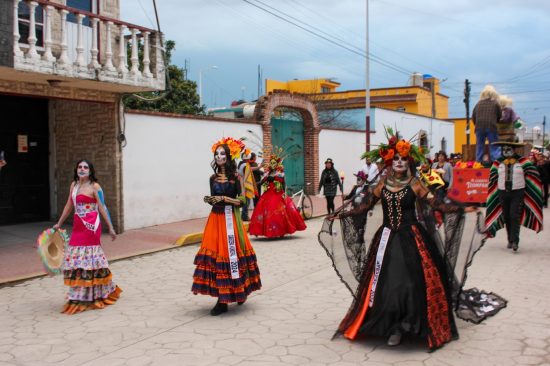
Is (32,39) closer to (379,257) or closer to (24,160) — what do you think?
(24,160)

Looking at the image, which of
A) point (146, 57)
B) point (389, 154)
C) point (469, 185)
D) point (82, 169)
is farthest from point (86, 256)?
point (469, 185)

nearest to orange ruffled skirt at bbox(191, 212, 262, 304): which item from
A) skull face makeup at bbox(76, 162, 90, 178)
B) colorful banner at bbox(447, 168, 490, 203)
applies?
skull face makeup at bbox(76, 162, 90, 178)

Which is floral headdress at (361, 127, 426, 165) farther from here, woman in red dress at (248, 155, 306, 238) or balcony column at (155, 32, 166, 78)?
balcony column at (155, 32, 166, 78)

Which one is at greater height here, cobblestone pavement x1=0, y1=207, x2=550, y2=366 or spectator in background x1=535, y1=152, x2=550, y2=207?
spectator in background x1=535, y1=152, x2=550, y2=207

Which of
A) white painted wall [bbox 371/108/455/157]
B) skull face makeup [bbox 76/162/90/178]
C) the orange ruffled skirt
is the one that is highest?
white painted wall [bbox 371/108/455/157]

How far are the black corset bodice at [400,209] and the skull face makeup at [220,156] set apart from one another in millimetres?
2094

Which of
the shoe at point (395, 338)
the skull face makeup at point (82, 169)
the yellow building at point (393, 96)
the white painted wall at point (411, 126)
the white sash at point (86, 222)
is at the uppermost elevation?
the yellow building at point (393, 96)

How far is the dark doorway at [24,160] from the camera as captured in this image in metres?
12.4

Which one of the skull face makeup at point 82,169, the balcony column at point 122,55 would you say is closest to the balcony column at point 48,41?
the balcony column at point 122,55

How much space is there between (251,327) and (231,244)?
0.96 metres

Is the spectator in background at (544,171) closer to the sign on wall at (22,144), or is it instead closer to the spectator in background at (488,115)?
the spectator in background at (488,115)

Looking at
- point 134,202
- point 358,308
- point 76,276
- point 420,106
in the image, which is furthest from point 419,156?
point 420,106

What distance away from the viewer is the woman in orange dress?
6.11 metres

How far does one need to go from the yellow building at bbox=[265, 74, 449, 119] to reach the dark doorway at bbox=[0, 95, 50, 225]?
26413 mm
